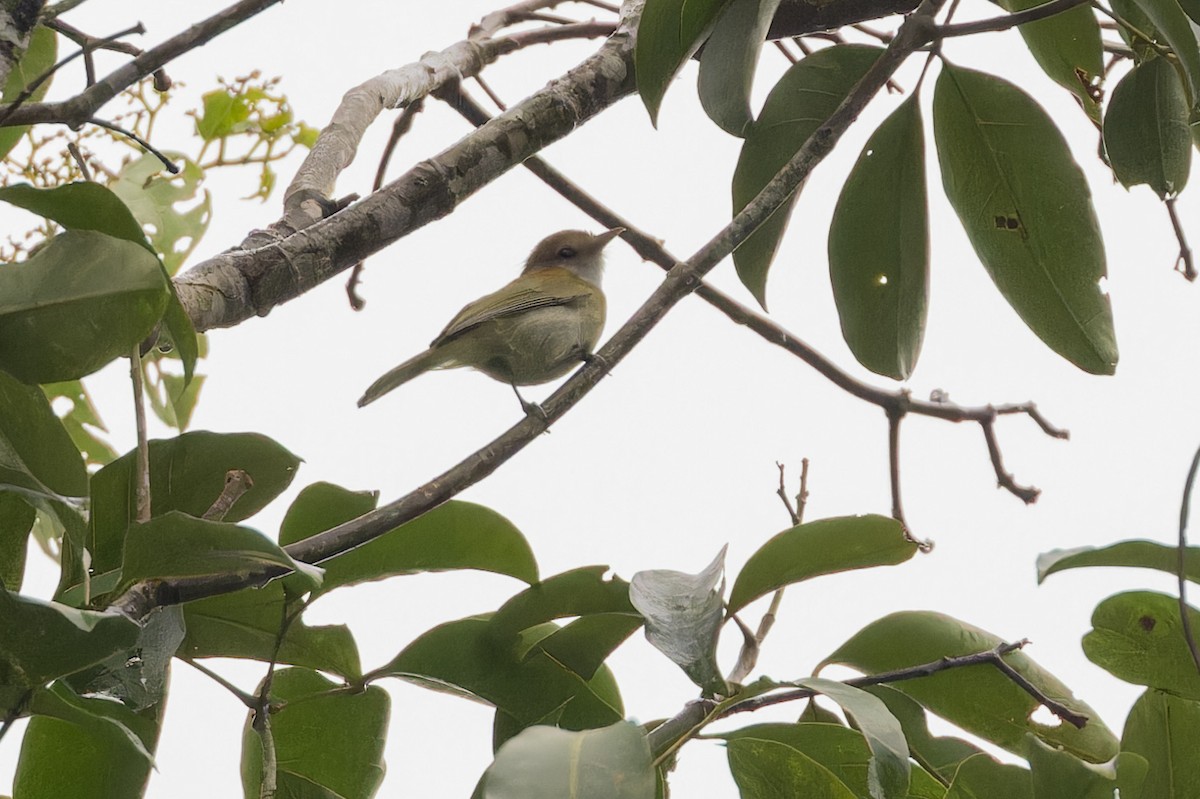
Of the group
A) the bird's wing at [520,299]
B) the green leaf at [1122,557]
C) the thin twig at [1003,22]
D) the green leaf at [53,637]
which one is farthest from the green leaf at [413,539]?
the bird's wing at [520,299]

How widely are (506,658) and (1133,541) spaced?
0.77 m

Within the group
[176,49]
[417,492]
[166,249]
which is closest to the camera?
[417,492]

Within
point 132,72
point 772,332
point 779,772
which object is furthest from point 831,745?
point 772,332

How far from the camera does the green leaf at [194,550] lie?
3.38ft

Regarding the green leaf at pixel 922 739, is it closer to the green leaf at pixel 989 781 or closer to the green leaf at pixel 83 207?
Result: the green leaf at pixel 989 781

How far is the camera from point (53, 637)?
0.97 metres

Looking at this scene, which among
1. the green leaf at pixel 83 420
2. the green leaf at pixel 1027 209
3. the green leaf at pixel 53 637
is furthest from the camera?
the green leaf at pixel 83 420

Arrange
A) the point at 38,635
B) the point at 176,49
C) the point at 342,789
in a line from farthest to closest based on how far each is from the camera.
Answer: the point at 342,789, the point at 176,49, the point at 38,635

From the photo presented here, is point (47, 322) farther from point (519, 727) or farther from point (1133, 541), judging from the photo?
point (1133, 541)

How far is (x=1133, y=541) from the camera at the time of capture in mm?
1295

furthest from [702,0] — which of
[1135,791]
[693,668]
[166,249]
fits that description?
[166,249]

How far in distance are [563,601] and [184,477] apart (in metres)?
0.49

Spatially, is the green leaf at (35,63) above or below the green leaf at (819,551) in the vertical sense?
above

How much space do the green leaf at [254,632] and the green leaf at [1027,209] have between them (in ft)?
4.02
